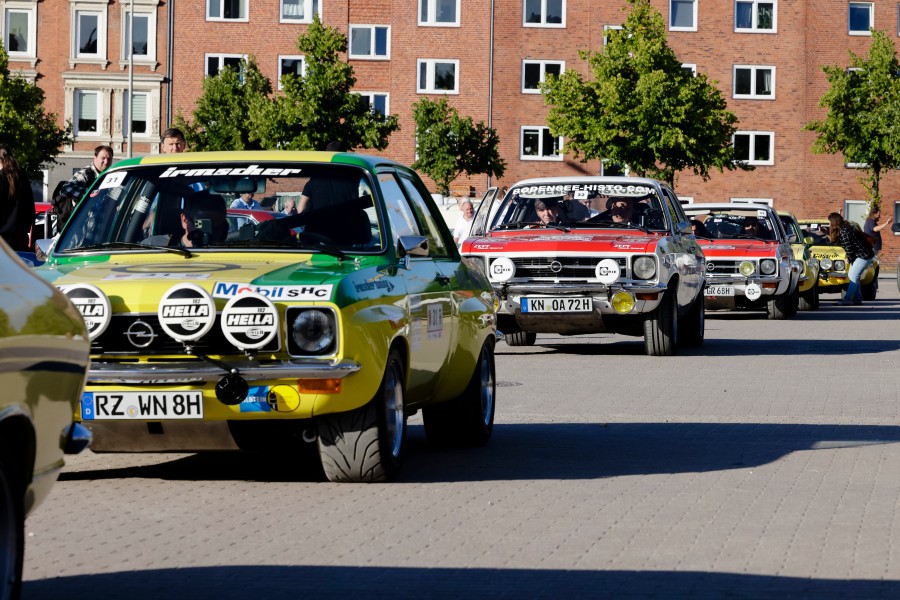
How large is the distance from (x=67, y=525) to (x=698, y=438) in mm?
4706

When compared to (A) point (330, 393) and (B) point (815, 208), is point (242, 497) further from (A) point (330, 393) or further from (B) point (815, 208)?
(B) point (815, 208)

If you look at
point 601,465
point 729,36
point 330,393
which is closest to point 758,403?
point 601,465

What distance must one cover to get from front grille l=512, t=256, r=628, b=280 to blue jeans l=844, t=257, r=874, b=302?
18.3 meters

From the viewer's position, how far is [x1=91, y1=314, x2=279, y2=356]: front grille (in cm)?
779

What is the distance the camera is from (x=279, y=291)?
7742 millimetres

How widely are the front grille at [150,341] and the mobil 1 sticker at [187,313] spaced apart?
0.06 metres

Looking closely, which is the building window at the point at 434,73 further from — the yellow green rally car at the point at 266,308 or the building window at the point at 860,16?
the yellow green rally car at the point at 266,308

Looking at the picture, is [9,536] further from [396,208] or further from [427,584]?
[396,208]

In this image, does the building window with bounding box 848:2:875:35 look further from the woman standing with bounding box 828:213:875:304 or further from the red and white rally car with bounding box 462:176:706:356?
the red and white rally car with bounding box 462:176:706:356

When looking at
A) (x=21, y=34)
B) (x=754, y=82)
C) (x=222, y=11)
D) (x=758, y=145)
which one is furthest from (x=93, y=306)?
(x=21, y=34)

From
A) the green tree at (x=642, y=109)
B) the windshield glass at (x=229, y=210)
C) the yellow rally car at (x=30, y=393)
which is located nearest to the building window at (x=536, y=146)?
the green tree at (x=642, y=109)

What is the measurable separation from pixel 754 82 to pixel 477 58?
11597 mm

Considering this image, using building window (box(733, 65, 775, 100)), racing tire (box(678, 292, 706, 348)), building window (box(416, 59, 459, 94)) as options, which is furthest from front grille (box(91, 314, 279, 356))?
building window (box(733, 65, 775, 100))

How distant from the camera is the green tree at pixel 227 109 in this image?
64500 millimetres
